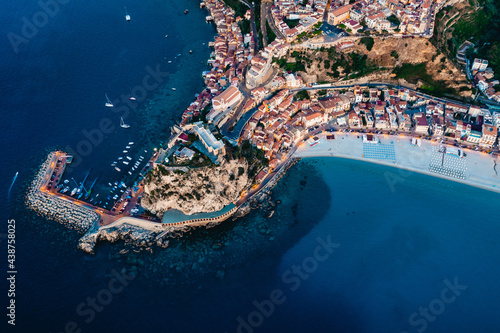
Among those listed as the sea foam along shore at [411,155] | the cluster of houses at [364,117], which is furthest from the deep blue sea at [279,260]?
the cluster of houses at [364,117]

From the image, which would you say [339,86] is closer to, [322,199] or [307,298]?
[322,199]

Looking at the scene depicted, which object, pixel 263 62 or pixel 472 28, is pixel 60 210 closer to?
pixel 263 62

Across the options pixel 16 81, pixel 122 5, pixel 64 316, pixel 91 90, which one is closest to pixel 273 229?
pixel 64 316

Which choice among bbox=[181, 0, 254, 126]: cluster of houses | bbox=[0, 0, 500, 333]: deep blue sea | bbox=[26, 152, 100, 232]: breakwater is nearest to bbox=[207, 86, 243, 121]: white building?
bbox=[181, 0, 254, 126]: cluster of houses

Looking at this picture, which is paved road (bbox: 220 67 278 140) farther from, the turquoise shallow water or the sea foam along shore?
the turquoise shallow water

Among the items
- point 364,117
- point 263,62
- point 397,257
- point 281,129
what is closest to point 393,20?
point 364,117

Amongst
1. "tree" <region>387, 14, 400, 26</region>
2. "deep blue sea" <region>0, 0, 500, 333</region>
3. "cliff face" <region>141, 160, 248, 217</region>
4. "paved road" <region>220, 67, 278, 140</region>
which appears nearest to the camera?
"deep blue sea" <region>0, 0, 500, 333</region>
